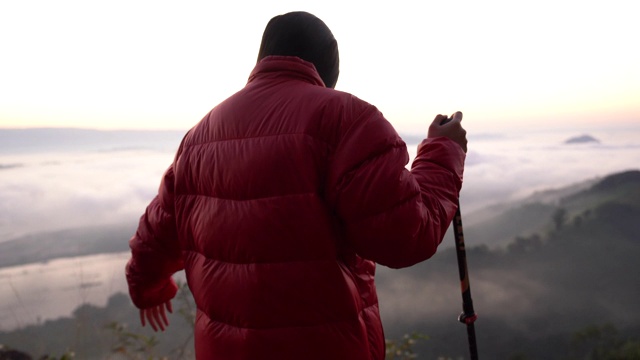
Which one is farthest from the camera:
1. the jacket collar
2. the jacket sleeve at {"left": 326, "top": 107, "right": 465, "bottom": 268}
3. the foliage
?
the foliage

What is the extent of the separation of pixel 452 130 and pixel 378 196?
0.36m

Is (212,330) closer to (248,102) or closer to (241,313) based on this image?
(241,313)

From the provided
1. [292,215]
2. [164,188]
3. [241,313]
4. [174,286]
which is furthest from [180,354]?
[292,215]

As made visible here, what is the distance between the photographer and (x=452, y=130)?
141 cm

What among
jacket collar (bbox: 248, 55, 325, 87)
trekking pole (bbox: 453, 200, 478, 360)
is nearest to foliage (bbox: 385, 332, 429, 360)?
trekking pole (bbox: 453, 200, 478, 360)

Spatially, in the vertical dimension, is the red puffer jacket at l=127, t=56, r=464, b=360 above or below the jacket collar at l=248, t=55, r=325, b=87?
below

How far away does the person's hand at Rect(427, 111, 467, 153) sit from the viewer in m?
1.41

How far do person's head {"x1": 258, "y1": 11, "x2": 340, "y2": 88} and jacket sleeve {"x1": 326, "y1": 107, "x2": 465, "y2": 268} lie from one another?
249mm

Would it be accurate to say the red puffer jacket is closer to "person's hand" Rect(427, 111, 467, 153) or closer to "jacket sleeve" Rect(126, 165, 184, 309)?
"person's hand" Rect(427, 111, 467, 153)

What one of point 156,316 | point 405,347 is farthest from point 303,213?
point 405,347

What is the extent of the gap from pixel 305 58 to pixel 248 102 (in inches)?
7.0

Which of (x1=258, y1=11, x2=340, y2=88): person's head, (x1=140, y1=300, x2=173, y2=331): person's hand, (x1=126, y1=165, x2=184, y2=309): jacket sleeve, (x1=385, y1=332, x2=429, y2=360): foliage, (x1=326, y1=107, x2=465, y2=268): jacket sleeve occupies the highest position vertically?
(x1=258, y1=11, x2=340, y2=88): person's head

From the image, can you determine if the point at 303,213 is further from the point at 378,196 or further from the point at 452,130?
the point at 452,130

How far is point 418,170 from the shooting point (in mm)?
1350
